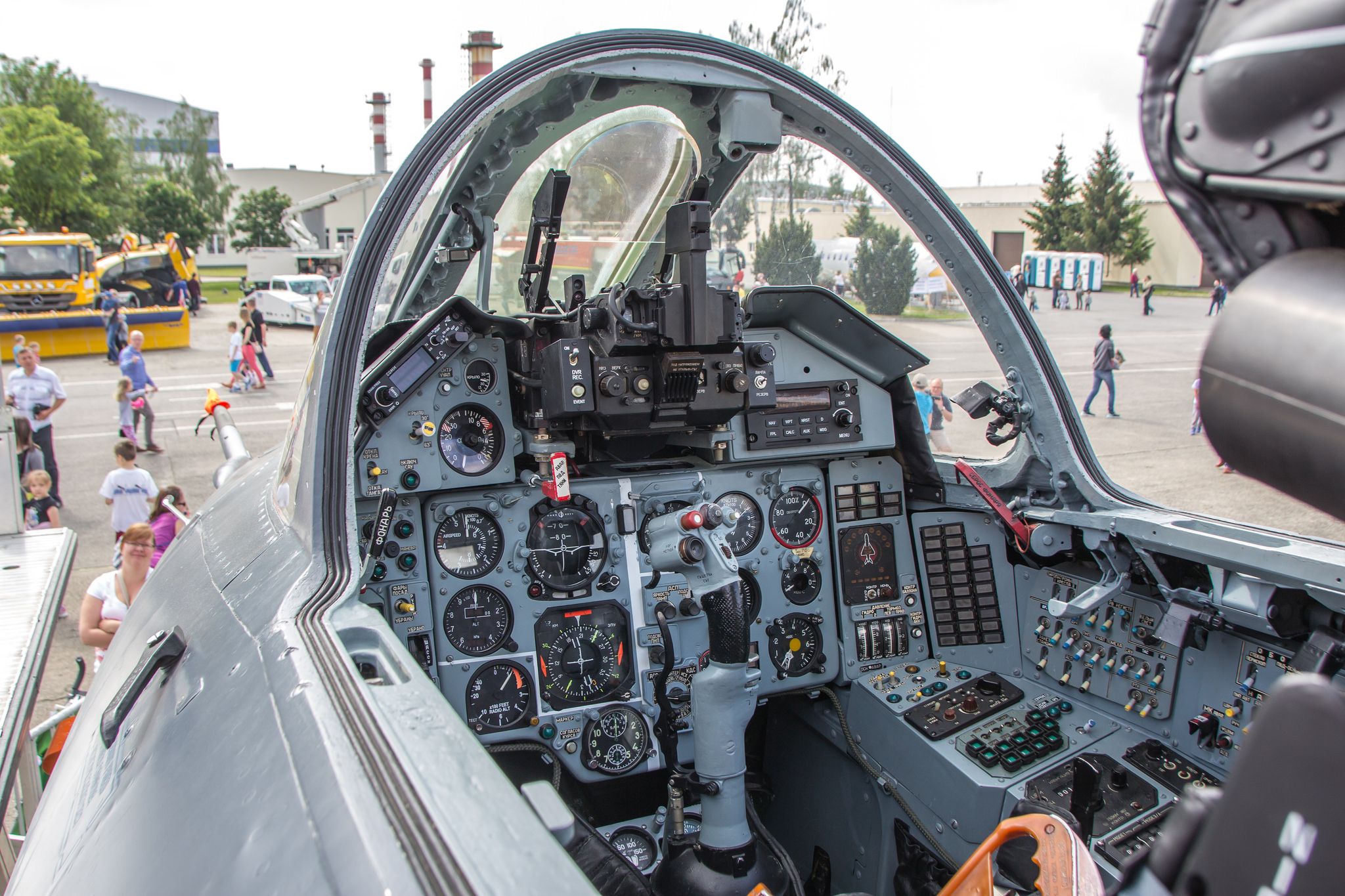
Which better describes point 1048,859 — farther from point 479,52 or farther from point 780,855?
point 479,52

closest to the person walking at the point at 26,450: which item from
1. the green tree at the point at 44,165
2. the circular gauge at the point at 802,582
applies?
the circular gauge at the point at 802,582

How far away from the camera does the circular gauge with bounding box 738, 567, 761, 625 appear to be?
385 centimetres

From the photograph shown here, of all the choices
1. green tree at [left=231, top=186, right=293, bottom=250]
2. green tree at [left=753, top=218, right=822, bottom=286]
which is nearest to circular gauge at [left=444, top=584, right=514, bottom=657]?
green tree at [left=753, top=218, right=822, bottom=286]

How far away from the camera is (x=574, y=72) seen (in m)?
2.91

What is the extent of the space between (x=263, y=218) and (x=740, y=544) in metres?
45.1

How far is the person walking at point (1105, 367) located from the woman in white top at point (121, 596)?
9.76 meters

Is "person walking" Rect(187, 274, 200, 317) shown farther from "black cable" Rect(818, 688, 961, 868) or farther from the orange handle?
the orange handle

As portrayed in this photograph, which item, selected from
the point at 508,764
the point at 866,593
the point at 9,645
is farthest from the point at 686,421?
the point at 9,645

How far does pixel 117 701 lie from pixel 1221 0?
7.84 ft

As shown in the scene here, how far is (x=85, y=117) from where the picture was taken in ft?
111

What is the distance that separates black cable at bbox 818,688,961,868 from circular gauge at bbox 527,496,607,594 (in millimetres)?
1113

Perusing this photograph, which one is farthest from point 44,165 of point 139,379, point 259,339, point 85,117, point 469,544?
point 469,544

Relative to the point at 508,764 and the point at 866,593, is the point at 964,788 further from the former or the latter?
the point at 508,764

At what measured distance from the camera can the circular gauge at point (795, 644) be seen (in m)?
3.85
